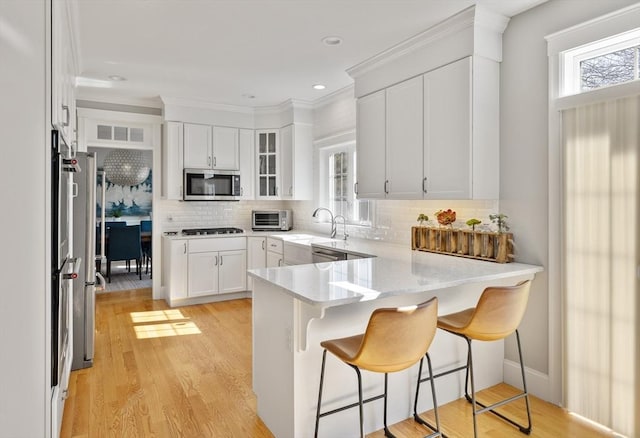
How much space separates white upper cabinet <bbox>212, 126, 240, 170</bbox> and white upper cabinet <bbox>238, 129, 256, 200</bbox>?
0.07m

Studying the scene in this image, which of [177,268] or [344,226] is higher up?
[344,226]

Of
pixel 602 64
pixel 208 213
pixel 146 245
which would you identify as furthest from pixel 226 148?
pixel 602 64

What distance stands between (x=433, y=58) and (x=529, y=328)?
2.11 meters

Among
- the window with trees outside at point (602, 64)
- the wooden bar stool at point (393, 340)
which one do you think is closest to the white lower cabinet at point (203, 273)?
the wooden bar stool at point (393, 340)

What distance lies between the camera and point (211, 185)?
5520mm

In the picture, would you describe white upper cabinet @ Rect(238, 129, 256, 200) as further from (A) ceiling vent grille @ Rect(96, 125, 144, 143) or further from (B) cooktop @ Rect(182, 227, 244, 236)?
(A) ceiling vent grille @ Rect(96, 125, 144, 143)

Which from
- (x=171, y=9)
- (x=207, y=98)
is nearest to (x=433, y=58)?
(x=171, y=9)

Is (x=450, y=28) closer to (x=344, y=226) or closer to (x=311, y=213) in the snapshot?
(x=344, y=226)

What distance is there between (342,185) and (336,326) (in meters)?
3.01

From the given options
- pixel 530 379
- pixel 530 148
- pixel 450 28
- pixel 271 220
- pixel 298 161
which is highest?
pixel 450 28

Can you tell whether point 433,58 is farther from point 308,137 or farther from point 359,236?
point 308,137

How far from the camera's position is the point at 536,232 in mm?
2787

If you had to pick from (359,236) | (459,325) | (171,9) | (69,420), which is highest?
(171,9)

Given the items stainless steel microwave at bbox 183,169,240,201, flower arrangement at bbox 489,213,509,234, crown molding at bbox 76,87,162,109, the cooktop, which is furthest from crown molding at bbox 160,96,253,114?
flower arrangement at bbox 489,213,509,234
